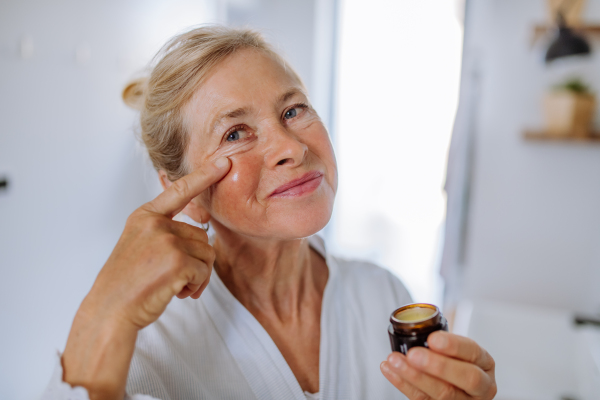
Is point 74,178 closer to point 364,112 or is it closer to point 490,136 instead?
point 364,112

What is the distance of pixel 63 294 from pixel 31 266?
0.91ft

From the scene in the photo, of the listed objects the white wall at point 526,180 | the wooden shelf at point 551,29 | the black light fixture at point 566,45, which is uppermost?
the wooden shelf at point 551,29

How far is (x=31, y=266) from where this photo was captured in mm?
1634

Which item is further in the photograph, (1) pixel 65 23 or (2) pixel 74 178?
(2) pixel 74 178

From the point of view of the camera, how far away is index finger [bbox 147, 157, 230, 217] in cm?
79

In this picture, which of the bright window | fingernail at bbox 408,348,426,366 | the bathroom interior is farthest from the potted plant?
fingernail at bbox 408,348,426,366

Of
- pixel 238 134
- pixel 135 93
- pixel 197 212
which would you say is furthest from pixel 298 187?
pixel 135 93

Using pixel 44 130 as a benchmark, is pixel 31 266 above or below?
below

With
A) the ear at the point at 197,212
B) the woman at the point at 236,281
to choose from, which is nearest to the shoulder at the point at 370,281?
the woman at the point at 236,281

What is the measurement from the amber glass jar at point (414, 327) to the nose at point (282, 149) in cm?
40

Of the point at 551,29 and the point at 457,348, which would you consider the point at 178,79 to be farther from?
the point at 551,29

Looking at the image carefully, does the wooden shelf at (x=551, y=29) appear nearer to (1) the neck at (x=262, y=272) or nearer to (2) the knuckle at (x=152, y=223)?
(1) the neck at (x=262, y=272)

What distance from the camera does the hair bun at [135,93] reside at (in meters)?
1.19

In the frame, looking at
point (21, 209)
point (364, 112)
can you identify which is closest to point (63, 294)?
point (21, 209)
